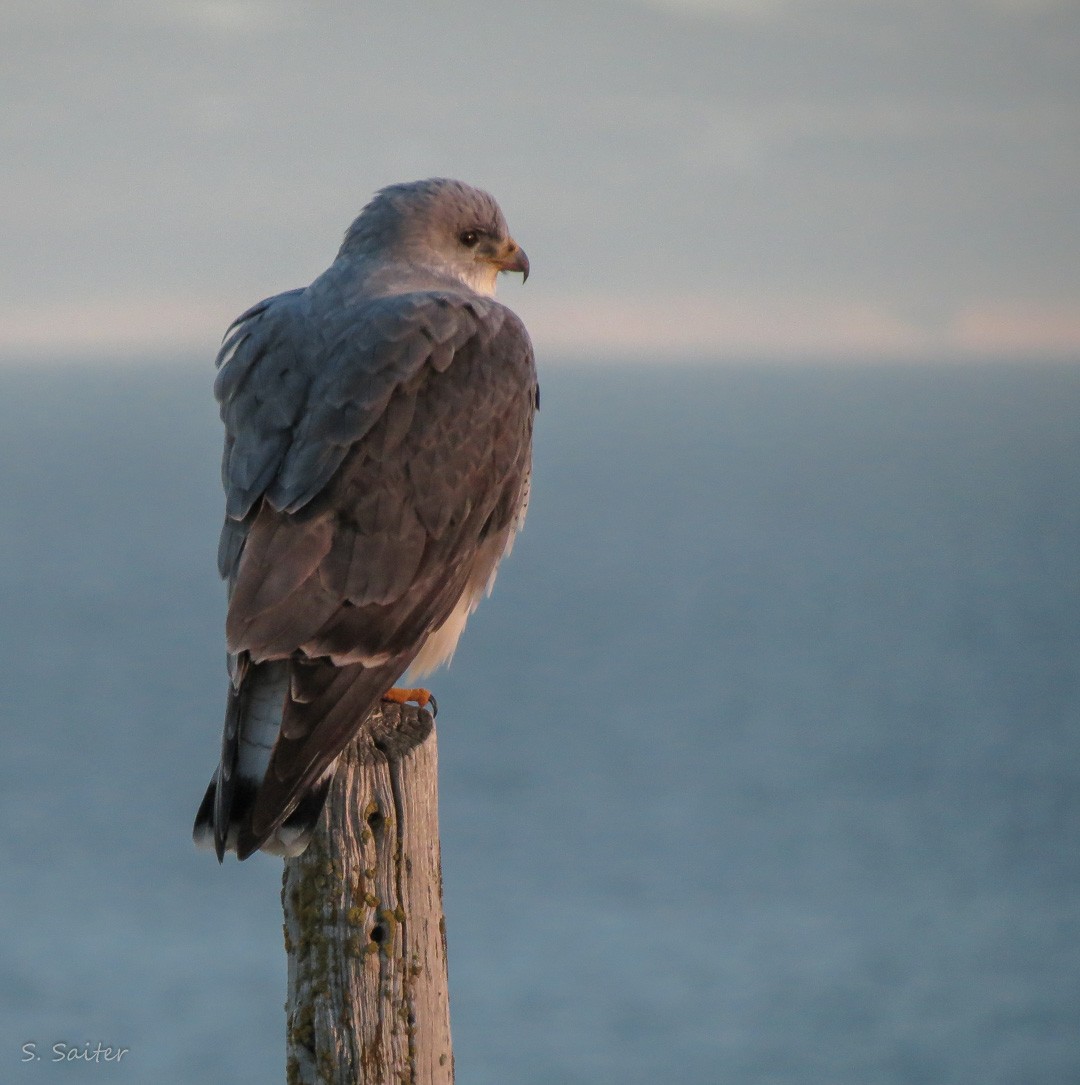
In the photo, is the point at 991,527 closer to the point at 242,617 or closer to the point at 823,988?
the point at 823,988

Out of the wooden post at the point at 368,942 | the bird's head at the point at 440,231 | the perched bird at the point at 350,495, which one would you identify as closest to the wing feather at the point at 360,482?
the perched bird at the point at 350,495

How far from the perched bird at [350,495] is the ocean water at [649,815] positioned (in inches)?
87.8

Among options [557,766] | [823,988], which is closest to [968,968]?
[823,988]

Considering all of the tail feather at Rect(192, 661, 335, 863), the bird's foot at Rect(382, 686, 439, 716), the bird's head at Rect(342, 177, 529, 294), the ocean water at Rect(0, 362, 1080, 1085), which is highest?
the ocean water at Rect(0, 362, 1080, 1085)

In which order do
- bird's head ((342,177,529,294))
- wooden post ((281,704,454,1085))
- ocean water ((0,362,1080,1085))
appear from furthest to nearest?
ocean water ((0,362,1080,1085)) < bird's head ((342,177,529,294)) < wooden post ((281,704,454,1085))

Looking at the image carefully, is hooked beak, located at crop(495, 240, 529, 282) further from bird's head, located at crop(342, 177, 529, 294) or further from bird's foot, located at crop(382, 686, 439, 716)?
bird's foot, located at crop(382, 686, 439, 716)

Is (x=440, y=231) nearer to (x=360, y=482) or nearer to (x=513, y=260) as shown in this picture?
(x=513, y=260)

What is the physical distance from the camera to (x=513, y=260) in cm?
557

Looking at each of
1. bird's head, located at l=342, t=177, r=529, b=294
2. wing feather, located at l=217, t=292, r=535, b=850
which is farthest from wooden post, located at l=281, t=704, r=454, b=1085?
bird's head, located at l=342, t=177, r=529, b=294

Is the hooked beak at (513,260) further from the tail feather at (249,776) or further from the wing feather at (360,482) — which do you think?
the tail feather at (249,776)

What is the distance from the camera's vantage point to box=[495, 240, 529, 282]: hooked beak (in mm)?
5539

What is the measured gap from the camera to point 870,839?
175 feet

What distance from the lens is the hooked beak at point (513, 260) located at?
5539 mm

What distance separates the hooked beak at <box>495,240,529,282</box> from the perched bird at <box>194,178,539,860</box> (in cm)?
42
